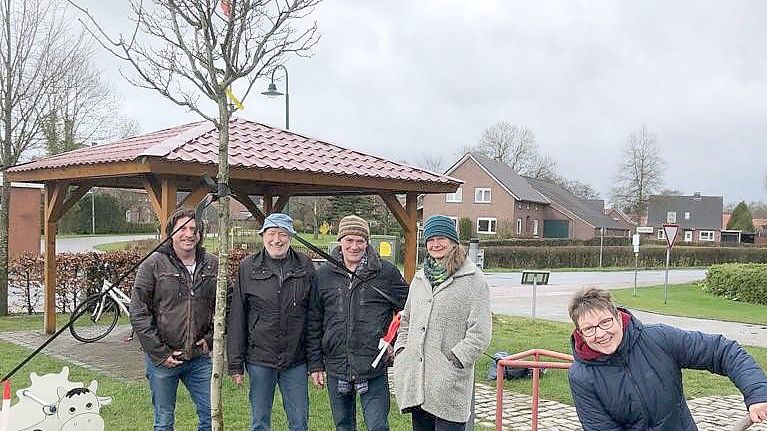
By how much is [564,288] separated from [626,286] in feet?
9.38

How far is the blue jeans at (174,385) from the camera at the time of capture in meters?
4.02

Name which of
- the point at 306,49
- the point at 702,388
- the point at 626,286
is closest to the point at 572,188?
the point at 626,286

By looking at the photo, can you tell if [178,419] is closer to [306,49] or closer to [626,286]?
[306,49]

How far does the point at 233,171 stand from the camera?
698 cm

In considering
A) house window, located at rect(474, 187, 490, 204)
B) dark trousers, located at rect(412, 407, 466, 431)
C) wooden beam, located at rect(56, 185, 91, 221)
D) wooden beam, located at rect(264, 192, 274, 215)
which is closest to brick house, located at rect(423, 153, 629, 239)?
house window, located at rect(474, 187, 490, 204)

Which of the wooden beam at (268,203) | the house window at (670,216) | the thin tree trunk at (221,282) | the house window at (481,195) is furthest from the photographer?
the house window at (670,216)

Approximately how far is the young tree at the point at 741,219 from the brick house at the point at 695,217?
1.38m

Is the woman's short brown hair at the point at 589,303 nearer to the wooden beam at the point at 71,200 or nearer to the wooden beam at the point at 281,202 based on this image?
the wooden beam at the point at 281,202

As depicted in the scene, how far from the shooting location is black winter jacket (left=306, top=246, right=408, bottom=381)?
3.94 meters

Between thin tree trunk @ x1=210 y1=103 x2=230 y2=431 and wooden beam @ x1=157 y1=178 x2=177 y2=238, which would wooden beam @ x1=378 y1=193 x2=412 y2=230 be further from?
thin tree trunk @ x1=210 y1=103 x2=230 y2=431

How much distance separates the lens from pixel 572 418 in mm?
6258

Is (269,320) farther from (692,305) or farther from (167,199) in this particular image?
(692,305)

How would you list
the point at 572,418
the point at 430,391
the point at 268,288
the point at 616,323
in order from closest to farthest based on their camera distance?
the point at 616,323, the point at 430,391, the point at 268,288, the point at 572,418

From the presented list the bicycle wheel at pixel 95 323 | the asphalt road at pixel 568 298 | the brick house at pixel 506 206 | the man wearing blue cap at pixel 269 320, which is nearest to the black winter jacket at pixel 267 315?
the man wearing blue cap at pixel 269 320
